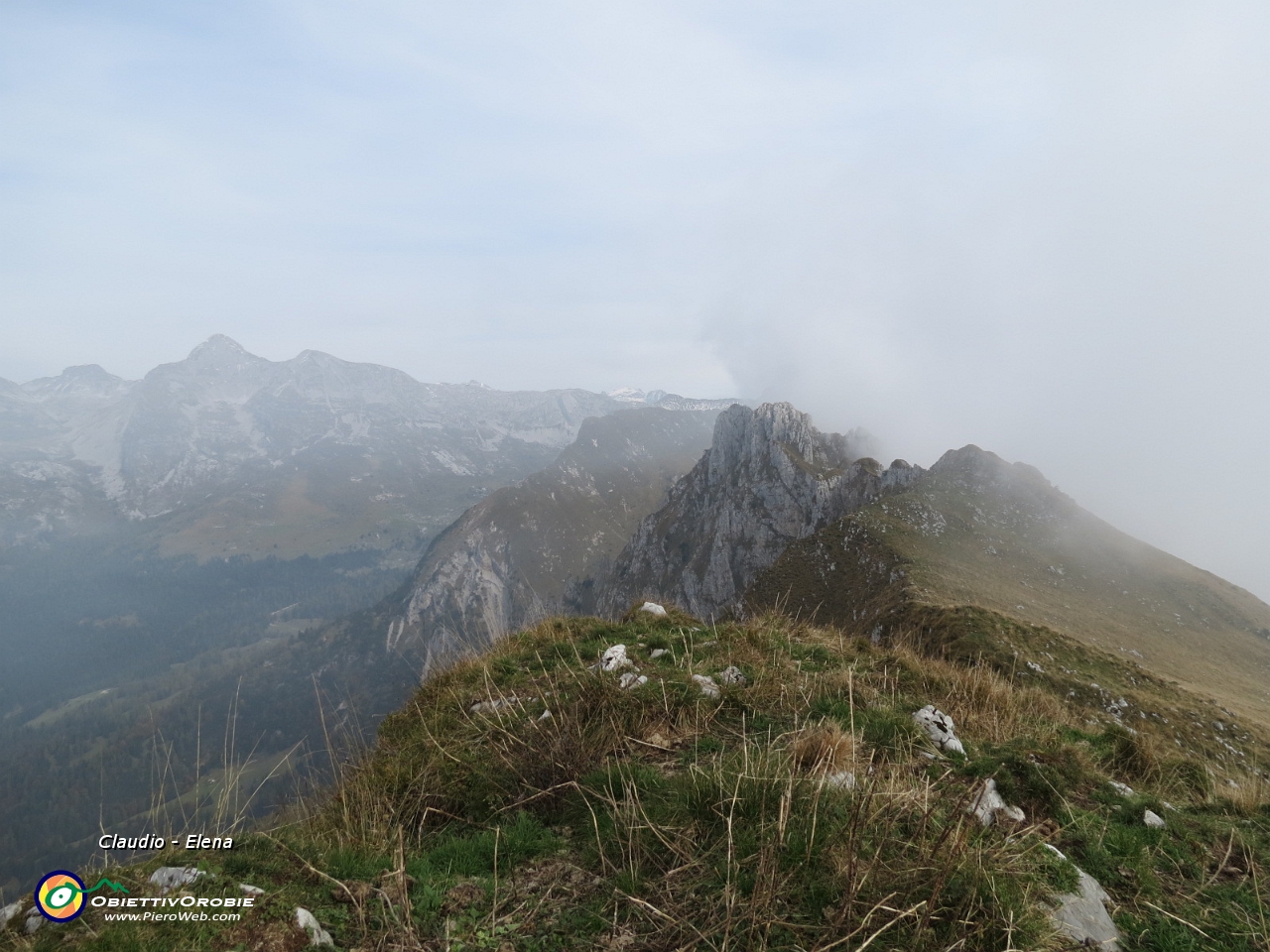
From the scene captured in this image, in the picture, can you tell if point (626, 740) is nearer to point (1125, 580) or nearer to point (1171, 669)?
point (1171, 669)

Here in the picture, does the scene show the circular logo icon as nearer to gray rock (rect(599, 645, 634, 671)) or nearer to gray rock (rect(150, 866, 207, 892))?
gray rock (rect(150, 866, 207, 892))

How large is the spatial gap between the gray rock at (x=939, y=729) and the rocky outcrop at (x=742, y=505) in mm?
105553

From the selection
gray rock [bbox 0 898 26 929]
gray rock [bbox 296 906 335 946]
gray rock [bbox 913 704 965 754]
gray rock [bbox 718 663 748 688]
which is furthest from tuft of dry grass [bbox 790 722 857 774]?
gray rock [bbox 0 898 26 929]

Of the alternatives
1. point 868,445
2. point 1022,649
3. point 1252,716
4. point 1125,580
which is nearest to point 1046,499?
point 1125,580

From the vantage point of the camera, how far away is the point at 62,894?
12.9ft

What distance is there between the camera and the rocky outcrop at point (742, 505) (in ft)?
406

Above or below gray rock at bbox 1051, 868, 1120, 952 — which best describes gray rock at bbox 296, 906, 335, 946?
below

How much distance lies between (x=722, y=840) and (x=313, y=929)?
3107 millimetres

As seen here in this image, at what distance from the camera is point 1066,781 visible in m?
6.70

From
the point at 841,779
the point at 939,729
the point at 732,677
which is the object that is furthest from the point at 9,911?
the point at 939,729

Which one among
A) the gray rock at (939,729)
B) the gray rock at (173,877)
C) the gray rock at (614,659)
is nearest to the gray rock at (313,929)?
the gray rock at (173,877)

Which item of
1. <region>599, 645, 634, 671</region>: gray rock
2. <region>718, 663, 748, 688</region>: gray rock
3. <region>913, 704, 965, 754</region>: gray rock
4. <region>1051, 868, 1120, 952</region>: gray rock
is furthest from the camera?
<region>599, 645, 634, 671</region>: gray rock

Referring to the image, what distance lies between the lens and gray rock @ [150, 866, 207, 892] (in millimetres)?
4211

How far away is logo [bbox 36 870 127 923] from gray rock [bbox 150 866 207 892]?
190 mm
